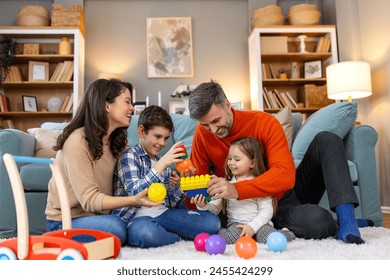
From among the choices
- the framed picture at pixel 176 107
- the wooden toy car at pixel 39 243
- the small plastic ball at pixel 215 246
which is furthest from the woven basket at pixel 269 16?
the wooden toy car at pixel 39 243

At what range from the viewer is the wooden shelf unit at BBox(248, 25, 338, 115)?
14.9 ft

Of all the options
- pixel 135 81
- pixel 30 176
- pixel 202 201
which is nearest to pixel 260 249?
pixel 202 201

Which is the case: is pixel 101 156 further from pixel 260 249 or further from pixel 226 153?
pixel 260 249

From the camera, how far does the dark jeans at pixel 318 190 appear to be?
1.48 metres

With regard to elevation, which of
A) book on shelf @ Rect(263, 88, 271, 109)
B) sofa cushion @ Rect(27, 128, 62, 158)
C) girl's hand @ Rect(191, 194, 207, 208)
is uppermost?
book on shelf @ Rect(263, 88, 271, 109)

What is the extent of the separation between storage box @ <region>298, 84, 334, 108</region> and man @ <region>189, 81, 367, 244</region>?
293 centimetres

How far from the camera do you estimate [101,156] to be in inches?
62.8

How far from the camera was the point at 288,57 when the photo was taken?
187 inches

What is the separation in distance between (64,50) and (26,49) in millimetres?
429

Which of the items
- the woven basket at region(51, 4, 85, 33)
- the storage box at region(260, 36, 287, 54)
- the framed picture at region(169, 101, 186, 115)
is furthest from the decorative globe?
the storage box at region(260, 36, 287, 54)

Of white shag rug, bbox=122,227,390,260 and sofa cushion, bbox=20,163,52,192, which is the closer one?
white shag rug, bbox=122,227,390,260

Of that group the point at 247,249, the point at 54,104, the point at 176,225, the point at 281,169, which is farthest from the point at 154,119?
the point at 54,104

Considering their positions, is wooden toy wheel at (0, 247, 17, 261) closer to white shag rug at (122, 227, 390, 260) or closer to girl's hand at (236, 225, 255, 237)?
white shag rug at (122, 227, 390, 260)

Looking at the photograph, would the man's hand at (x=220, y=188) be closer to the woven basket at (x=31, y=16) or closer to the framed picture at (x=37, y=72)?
the framed picture at (x=37, y=72)
